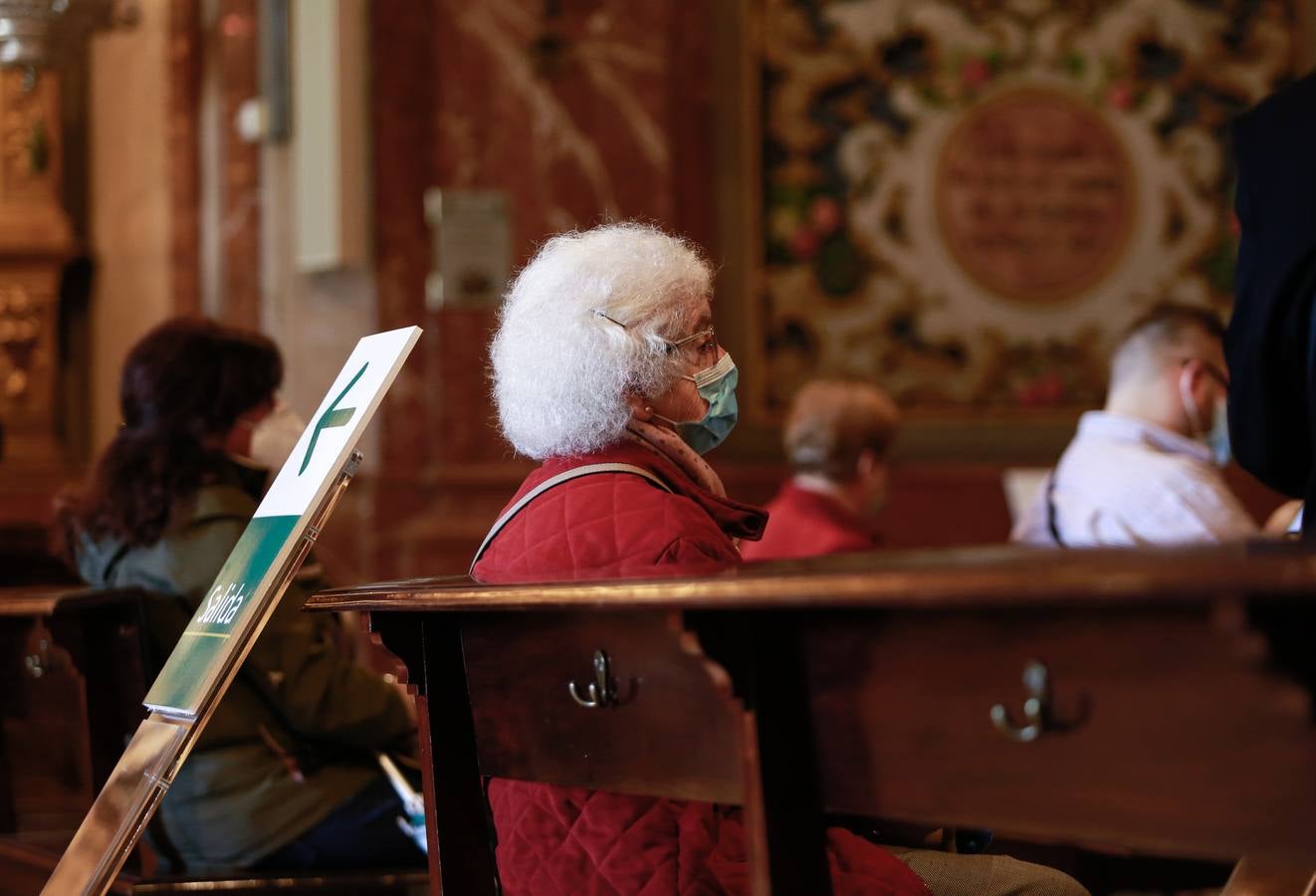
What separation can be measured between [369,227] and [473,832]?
14.4 ft

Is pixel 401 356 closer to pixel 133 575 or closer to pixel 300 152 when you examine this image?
pixel 133 575

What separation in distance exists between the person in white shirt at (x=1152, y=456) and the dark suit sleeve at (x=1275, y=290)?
1.27m

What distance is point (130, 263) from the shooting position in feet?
23.4

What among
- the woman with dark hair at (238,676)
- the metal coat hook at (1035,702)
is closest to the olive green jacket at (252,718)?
the woman with dark hair at (238,676)

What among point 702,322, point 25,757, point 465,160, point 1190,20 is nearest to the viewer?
point 702,322

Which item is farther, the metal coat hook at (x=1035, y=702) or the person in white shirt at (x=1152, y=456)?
the person in white shirt at (x=1152, y=456)

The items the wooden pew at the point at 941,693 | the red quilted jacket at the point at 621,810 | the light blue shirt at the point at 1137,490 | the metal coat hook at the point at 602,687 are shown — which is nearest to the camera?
the wooden pew at the point at 941,693

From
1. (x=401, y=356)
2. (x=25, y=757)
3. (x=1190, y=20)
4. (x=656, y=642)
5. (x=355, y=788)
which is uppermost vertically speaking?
(x=1190, y=20)

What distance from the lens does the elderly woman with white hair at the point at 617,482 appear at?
1.88 m

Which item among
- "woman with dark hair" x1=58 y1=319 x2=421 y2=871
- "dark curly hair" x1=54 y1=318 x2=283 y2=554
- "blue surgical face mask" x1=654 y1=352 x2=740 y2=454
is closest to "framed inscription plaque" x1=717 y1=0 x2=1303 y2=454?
"dark curly hair" x1=54 y1=318 x2=283 y2=554

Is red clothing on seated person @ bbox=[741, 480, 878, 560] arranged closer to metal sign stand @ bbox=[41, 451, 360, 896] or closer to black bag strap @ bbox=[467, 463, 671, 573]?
black bag strap @ bbox=[467, 463, 671, 573]

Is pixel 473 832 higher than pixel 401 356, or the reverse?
pixel 401 356

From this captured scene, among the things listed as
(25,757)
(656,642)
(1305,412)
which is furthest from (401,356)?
(25,757)

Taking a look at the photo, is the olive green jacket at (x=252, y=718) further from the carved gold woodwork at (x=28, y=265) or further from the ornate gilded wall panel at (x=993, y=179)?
the carved gold woodwork at (x=28, y=265)
